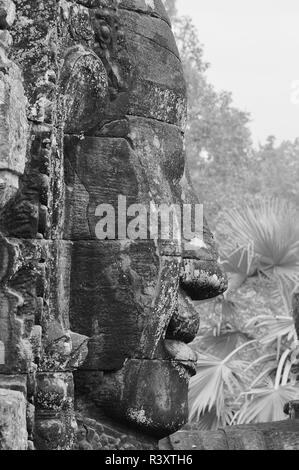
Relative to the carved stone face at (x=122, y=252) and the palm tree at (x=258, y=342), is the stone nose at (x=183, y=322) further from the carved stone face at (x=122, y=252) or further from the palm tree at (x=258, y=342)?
the palm tree at (x=258, y=342)

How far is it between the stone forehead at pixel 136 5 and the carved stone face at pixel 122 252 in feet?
0.04

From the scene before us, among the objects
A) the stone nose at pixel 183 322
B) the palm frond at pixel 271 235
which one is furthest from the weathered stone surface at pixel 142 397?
the palm frond at pixel 271 235

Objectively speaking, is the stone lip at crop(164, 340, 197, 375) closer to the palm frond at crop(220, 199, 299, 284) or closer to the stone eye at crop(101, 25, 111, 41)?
the stone eye at crop(101, 25, 111, 41)

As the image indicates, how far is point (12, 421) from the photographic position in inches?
169

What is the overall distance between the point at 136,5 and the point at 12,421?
2.59m

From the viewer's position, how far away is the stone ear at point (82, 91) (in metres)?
5.40

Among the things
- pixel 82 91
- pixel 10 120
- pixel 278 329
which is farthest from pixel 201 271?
pixel 278 329

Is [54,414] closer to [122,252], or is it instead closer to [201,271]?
[122,252]

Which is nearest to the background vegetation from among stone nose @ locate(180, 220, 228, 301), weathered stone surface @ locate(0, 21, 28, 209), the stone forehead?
stone nose @ locate(180, 220, 228, 301)

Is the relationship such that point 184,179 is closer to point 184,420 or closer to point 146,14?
point 146,14

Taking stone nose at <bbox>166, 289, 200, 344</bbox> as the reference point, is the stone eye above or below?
above

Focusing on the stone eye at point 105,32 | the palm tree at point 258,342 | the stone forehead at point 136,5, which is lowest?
the palm tree at point 258,342

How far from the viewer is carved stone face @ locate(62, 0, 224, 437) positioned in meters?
5.58
